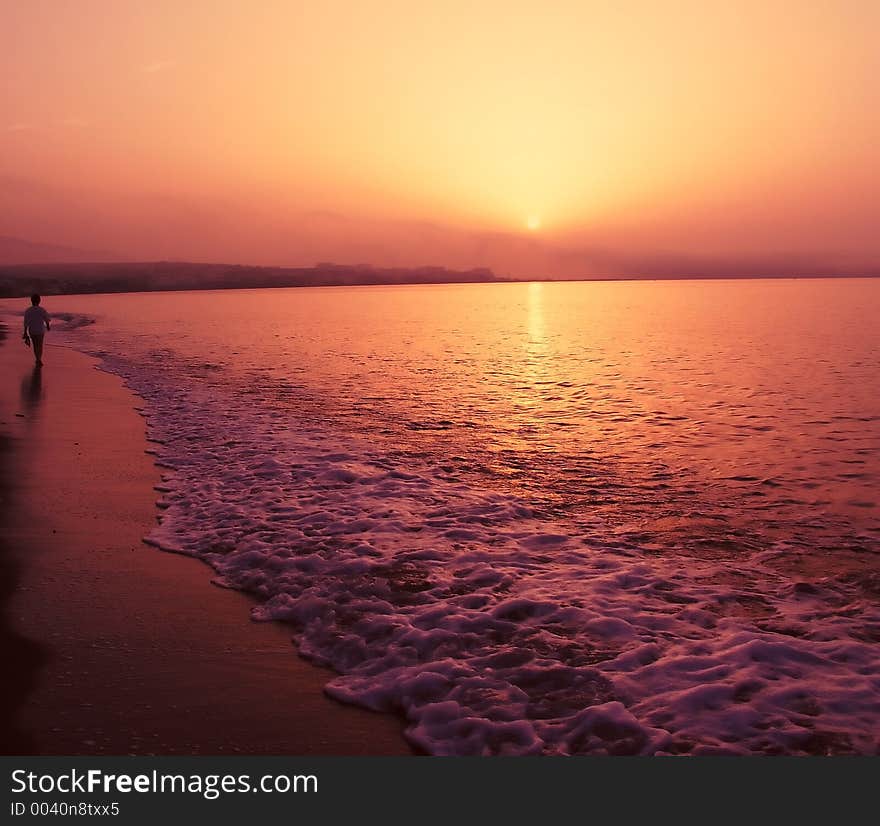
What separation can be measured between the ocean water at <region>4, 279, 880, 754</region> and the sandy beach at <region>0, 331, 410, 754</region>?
38 centimetres

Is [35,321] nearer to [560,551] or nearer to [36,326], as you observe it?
[36,326]

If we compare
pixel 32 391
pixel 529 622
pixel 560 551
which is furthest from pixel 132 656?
pixel 32 391

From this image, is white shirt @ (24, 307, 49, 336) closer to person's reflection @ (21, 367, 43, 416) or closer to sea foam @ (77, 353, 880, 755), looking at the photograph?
person's reflection @ (21, 367, 43, 416)

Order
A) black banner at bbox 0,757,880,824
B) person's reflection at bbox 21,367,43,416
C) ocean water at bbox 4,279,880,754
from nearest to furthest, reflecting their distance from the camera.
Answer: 1. black banner at bbox 0,757,880,824
2. ocean water at bbox 4,279,880,754
3. person's reflection at bbox 21,367,43,416

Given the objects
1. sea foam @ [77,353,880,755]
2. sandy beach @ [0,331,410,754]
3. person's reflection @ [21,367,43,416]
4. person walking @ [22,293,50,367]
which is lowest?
sea foam @ [77,353,880,755]

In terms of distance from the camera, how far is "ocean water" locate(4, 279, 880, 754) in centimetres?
555

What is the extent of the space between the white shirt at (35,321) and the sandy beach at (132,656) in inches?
757

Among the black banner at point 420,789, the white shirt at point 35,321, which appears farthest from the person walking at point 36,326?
the black banner at point 420,789

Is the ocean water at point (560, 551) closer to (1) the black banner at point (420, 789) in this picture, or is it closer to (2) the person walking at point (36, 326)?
(1) the black banner at point (420, 789)

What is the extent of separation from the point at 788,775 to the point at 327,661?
378 cm

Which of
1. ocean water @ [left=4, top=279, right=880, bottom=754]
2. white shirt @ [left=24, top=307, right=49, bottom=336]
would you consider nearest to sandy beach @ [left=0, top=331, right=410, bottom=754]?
ocean water @ [left=4, top=279, right=880, bottom=754]

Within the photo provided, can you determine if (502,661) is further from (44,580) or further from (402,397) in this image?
(402,397)

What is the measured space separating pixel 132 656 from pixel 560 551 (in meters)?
5.48

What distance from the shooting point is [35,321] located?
27.0m
